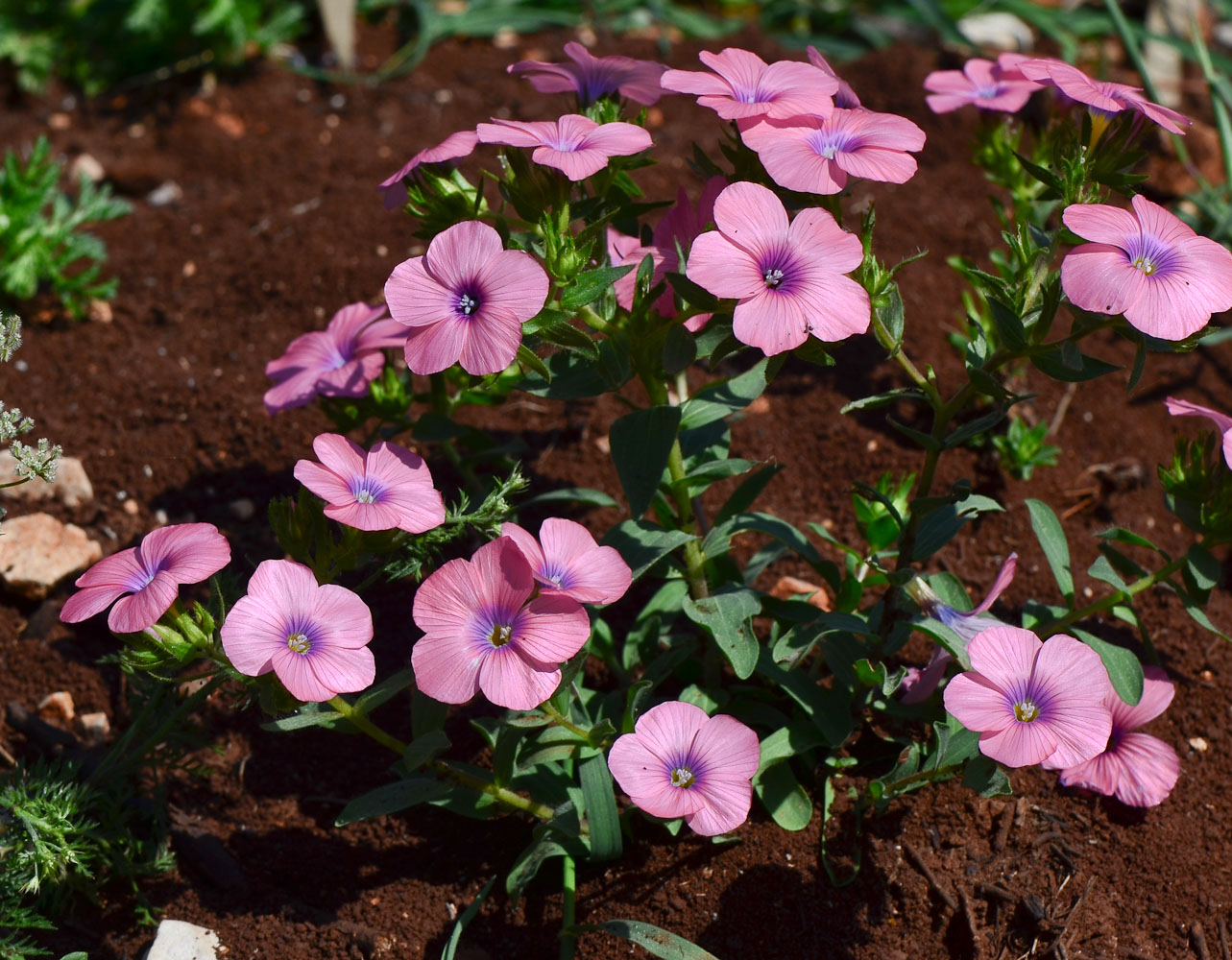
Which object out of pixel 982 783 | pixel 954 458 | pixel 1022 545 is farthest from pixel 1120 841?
pixel 954 458

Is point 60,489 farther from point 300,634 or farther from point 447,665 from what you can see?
point 447,665

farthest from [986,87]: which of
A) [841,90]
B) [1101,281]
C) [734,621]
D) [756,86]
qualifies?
[734,621]

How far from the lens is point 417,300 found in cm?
154

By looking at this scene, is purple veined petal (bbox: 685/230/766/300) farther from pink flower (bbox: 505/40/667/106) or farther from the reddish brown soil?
the reddish brown soil

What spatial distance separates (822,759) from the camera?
2.03 m

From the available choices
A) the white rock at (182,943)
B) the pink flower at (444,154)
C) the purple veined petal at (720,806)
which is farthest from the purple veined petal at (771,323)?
the white rock at (182,943)

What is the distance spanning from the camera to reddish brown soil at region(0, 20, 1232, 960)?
1871 millimetres

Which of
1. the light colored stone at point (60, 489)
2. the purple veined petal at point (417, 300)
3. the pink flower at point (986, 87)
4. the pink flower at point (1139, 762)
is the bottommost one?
the pink flower at point (1139, 762)

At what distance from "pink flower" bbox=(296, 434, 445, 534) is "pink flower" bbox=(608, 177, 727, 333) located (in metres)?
0.41

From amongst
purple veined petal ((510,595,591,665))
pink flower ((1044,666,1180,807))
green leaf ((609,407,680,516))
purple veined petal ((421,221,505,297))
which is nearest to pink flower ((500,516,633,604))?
purple veined petal ((510,595,591,665))

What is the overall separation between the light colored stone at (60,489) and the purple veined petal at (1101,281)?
2.07 metres

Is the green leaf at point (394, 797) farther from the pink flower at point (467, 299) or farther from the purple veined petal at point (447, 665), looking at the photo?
the pink flower at point (467, 299)

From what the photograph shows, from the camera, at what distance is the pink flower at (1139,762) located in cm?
189

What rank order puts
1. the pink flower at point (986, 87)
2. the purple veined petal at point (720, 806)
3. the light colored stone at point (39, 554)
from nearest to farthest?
the purple veined petal at point (720, 806) → the pink flower at point (986, 87) → the light colored stone at point (39, 554)
